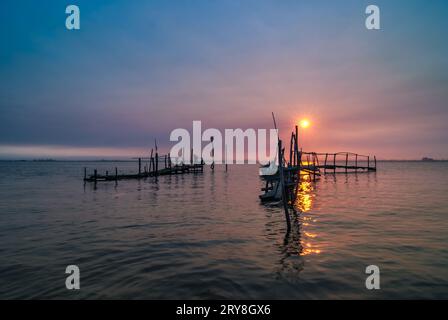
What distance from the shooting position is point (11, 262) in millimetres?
9680

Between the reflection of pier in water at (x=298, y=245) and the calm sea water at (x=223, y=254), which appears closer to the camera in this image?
the calm sea water at (x=223, y=254)

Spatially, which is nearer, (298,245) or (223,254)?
(223,254)

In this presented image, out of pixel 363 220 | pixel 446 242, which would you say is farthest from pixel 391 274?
pixel 363 220

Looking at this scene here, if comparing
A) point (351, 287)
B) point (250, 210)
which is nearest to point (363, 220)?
point (250, 210)

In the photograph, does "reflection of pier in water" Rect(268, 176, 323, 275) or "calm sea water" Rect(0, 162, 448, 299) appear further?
"reflection of pier in water" Rect(268, 176, 323, 275)

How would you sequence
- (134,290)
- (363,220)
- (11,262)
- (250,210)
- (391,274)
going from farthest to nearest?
(250,210) < (363,220) < (11,262) < (391,274) < (134,290)

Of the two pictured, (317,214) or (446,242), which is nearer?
(446,242)
